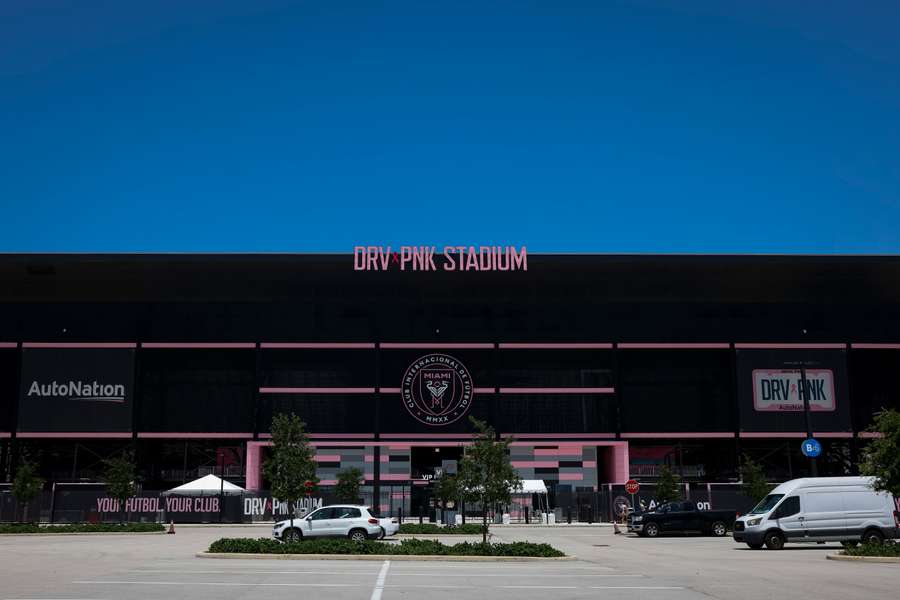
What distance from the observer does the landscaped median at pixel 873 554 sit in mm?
26188

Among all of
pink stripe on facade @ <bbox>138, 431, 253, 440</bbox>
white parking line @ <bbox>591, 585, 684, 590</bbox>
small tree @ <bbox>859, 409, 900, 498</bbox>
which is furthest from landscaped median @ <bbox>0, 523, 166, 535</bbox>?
small tree @ <bbox>859, 409, 900, 498</bbox>

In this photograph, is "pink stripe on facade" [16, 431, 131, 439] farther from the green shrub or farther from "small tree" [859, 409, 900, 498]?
the green shrub

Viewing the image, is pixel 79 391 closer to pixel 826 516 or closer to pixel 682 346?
pixel 682 346

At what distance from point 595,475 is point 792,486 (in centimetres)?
4145

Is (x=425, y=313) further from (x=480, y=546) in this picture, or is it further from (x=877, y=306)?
(x=480, y=546)

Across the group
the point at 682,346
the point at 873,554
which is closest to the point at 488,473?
the point at 873,554

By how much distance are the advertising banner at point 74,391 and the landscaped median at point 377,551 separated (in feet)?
148

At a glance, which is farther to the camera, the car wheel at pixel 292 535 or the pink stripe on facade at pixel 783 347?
the pink stripe on facade at pixel 783 347

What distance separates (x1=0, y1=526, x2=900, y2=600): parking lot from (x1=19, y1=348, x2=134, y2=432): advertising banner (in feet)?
131

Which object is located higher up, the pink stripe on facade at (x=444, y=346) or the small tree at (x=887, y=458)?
the pink stripe on facade at (x=444, y=346)

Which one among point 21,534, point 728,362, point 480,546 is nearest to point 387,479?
point 728,362

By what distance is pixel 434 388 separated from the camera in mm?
72562

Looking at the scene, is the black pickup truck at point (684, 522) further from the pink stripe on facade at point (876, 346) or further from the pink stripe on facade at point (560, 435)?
the pink stripe on facade at point (876, 346)

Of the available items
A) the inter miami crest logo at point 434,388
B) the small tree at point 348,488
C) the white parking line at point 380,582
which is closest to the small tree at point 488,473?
A: the white parking line at point 380,582
